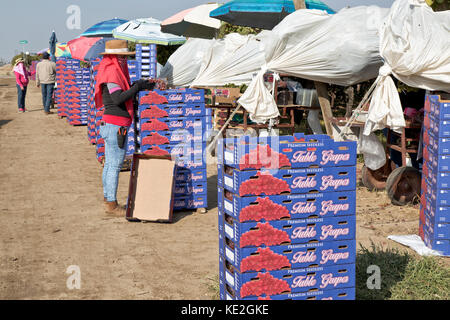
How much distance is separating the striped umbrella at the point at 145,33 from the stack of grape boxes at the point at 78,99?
1696mm

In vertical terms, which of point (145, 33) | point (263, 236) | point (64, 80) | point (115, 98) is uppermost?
point (145, 33)

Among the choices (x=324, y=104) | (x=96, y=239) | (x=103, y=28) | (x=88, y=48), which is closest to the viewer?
(x=96, y=239)

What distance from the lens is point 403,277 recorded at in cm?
524

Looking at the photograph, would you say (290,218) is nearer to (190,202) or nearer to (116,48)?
(190,202)

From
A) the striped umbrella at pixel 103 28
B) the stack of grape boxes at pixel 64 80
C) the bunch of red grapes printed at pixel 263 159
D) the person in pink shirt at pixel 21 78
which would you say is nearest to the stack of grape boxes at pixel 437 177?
the bunch of red grapes printed at pixel 263 159

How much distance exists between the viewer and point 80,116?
17172mm

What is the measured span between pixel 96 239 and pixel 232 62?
973 cm

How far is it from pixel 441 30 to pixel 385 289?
12.9 feet

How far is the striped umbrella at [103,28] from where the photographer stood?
19.7 metres

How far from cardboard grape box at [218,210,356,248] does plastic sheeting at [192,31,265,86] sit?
1116cm

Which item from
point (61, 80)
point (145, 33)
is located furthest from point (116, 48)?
A: point (61, 80)
